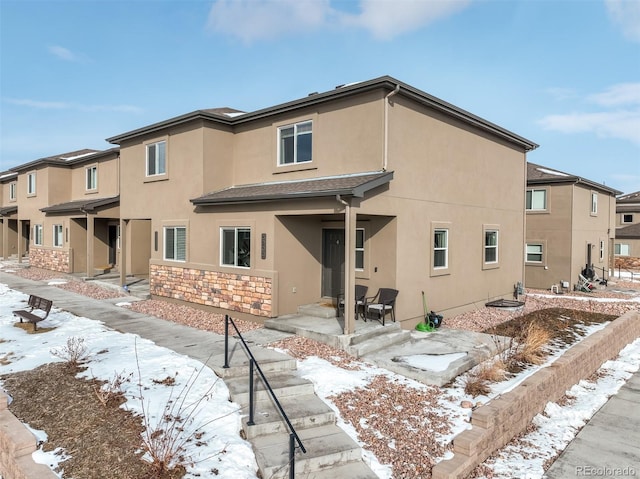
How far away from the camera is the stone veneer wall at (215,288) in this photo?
38.7ft

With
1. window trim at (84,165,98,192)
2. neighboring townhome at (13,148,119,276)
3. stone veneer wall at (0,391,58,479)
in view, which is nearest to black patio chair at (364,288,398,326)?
stone veneer wall at (0,391,58,479)

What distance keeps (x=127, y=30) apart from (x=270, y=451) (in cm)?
1687

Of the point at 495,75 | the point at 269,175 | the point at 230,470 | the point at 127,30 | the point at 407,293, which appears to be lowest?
the point at 230,470

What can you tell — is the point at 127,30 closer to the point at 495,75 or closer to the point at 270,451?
the point at 495,75

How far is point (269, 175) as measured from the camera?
13430mm

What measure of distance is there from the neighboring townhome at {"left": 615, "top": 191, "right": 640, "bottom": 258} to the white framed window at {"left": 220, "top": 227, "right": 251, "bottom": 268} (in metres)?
37.3

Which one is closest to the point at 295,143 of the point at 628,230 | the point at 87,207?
the point at 87,207

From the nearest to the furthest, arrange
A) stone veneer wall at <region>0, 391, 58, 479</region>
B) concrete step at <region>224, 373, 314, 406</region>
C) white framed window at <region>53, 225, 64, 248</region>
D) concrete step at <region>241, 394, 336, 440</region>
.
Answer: stone veneer wall at <region>0, 391, 58, 479</region>
concrete step at <region>241, 394, 336, 440</region>
concrete step at <region>224, 373, 314, 406</region>
white framed window at <region>53, 225, 64, 248</region>

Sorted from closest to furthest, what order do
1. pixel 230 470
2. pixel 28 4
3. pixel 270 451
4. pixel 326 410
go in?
1. pixel 230 470
2. pixel 270 451
3. pixel 326 410
4. pixel 28 4

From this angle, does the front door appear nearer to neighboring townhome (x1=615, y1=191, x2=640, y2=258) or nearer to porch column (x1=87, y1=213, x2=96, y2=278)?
porch column (x1=87, y1=213, x2=96, y2=278)

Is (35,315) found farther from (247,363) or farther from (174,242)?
(247,363)

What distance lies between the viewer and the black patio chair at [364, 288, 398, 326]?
1074 centimetres

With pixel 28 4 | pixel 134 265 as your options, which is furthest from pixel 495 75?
pixel 134 265

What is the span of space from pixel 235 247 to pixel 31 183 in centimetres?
2131
